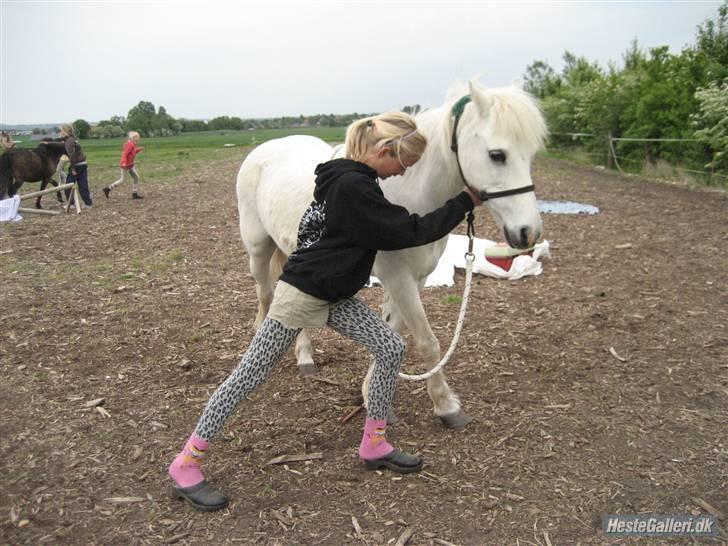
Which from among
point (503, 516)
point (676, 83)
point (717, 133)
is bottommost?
point (503, 516)

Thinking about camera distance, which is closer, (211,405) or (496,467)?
(211,405)

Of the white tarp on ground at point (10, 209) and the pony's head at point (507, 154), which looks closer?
the pony's head at point (507, 154)

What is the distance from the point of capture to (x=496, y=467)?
3029 mm

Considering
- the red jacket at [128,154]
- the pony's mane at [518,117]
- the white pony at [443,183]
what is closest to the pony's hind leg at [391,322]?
the white pony at [443,183]

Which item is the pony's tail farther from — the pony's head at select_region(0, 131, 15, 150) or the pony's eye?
the pony's eye

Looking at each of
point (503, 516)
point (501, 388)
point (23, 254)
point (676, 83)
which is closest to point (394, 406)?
point (501, 388)

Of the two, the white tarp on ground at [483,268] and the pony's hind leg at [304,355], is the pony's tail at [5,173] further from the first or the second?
the pony's hind leg at [304,355]

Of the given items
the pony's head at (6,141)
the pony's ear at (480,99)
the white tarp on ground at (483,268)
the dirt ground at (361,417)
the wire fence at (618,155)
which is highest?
the pony's head at (6,141)

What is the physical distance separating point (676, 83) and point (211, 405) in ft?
55.3

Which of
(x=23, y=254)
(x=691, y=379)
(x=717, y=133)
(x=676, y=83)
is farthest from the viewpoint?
(x=676, y=83)

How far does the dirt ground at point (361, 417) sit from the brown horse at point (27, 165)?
5493 millimetres

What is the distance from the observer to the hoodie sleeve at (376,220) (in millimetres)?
2396

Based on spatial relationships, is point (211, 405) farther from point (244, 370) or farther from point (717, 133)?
point (717, 133)

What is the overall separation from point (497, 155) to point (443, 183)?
0.42m
